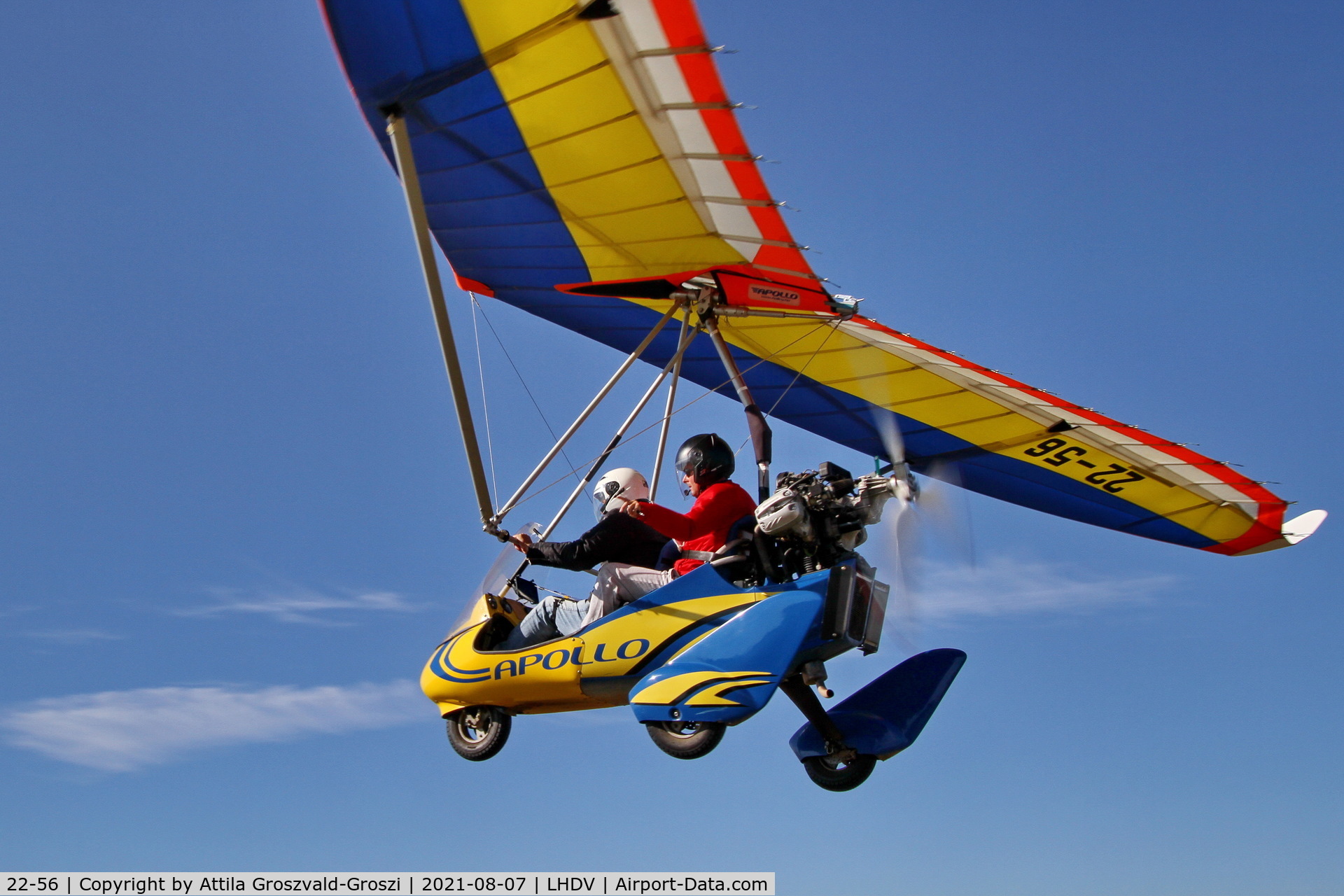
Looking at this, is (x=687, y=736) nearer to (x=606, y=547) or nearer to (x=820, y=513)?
(x=606, y=547)

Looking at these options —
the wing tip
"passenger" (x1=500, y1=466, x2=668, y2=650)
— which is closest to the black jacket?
"passenger" (x1=500, y1=466, x2=668, y2=650)

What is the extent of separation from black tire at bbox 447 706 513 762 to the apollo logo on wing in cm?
358

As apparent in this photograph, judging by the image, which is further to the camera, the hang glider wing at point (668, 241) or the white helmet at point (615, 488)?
the white helmet at point (615, 488)

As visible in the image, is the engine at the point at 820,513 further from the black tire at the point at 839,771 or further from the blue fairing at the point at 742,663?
the black tire at the point at 839,771

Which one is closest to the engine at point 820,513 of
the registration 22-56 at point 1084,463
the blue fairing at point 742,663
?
the blue fairing at point 742,663

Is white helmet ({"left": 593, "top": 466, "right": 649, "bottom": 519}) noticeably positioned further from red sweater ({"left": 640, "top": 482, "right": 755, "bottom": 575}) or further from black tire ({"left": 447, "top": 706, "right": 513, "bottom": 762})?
black tire ({"left": 447, "top": 706, "right": 513, "bottom": 762})

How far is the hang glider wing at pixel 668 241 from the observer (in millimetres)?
6278

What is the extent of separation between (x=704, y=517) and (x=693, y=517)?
8 cm

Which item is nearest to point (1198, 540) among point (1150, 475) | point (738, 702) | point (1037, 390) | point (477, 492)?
point (1150, 475)

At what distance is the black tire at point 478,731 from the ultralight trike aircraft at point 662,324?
0.06 ft

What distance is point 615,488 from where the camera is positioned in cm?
877

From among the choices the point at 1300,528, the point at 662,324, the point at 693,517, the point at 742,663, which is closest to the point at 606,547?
the point at 693,517

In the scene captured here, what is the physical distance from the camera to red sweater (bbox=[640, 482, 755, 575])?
813 centimetres

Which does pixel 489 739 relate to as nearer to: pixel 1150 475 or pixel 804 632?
pixel 804 632
